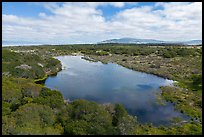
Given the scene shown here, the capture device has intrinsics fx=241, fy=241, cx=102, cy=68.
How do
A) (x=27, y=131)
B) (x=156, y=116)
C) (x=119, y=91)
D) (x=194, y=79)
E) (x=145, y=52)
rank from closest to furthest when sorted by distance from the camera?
1. (x=27, y=131)
2. (x=156, y=116)
3. (x=119, y=91)
4. (x=194, y=79)
5. (x=145, y=52)

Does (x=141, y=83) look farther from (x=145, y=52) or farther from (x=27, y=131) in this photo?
(x=145, y=52)

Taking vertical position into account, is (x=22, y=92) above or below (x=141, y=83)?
above

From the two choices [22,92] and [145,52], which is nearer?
[22,92]

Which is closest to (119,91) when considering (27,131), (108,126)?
(108,126)

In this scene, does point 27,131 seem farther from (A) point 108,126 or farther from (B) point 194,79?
(B) point 194,79

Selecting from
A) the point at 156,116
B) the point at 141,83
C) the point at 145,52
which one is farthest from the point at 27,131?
the point at 145,52

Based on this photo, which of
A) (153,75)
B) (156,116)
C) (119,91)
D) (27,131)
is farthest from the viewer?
(153,75)
